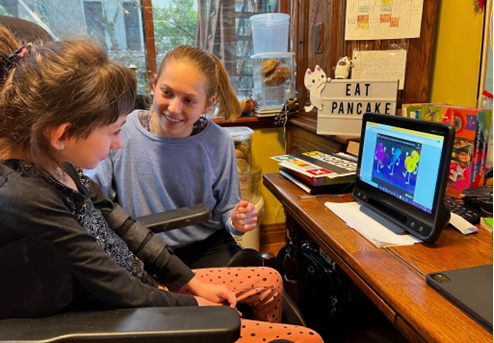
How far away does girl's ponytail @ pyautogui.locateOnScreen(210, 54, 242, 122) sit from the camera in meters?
1.28

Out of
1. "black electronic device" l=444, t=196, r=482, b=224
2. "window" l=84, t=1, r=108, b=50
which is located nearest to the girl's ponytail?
"black electronic device" l=444, t=196, r=482, b=224

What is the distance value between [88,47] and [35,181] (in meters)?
0.28

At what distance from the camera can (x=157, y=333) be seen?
59 centimetres

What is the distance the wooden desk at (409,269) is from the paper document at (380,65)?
65cm

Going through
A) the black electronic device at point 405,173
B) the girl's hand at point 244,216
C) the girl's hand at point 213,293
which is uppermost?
the black electronic device at point 405,173

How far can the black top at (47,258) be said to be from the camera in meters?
0.64

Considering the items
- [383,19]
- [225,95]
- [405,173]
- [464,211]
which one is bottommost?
[464,211]

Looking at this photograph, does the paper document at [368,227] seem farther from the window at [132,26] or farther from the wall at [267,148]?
the window at [132,26]

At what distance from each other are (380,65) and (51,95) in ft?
3.98

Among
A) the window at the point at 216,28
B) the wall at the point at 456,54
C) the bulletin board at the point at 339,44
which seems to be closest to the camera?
the wall at the point at 456,54

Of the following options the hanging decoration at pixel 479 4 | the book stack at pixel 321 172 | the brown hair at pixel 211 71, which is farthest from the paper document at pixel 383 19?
the brown hair at pixel 211 71

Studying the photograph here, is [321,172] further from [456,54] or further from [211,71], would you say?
[456,54]

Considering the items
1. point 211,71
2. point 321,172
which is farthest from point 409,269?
point 211,71

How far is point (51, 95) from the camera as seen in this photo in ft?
2.18
